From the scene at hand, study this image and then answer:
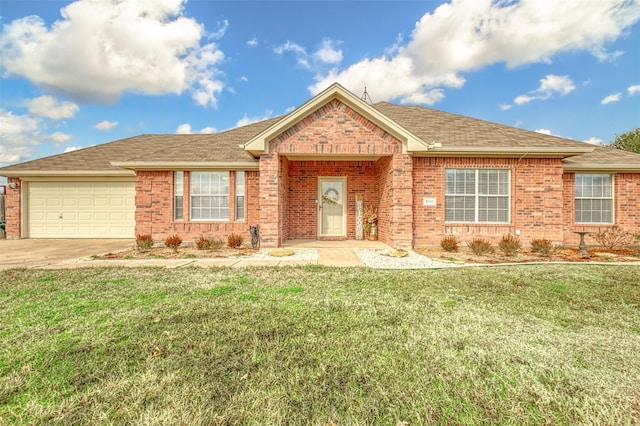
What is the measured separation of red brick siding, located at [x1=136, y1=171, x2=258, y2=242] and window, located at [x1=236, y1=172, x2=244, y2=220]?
0.33m

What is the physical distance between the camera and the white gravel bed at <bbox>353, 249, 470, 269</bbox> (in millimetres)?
6723

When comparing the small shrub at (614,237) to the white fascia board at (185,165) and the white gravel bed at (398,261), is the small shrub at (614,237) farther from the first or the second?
the white fascia board at (185,165)

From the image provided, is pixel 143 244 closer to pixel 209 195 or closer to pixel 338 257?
pixel 209 195

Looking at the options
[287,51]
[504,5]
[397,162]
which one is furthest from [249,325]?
[287,51]

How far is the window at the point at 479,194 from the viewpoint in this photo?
31.7ft

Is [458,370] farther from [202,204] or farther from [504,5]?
[504,5]

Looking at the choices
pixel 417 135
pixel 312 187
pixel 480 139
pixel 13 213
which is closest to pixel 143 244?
pixel 312 187

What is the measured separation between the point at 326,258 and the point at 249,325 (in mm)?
4432

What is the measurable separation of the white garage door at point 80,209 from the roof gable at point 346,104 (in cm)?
732

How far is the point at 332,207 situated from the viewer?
1151 centimetres

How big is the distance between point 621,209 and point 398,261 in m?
9.28

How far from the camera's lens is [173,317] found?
11.6 feet

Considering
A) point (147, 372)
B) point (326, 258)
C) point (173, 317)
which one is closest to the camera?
point (147, 372)

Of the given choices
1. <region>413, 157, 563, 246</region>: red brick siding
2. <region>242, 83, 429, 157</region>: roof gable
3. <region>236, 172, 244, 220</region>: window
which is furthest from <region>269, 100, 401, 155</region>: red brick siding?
<region>236, 172, 244, 220</region>: window
